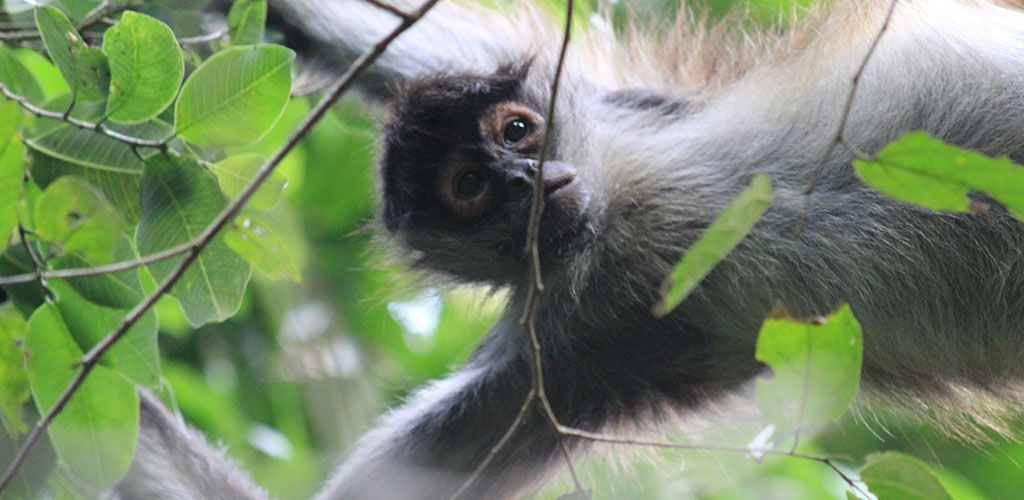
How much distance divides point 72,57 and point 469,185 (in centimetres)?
135

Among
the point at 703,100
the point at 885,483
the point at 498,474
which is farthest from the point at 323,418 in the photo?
the point at 885,483

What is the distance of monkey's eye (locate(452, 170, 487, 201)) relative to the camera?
3.18 m

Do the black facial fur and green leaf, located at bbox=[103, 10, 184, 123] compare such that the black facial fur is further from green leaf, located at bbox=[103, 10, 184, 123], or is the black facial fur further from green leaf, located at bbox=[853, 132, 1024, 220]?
green leaf, located at bbox=[853, 132, 1024, 220]

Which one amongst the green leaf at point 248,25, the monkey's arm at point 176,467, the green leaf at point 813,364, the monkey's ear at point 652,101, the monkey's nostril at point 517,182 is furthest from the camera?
the monkey's ear at point 652,101

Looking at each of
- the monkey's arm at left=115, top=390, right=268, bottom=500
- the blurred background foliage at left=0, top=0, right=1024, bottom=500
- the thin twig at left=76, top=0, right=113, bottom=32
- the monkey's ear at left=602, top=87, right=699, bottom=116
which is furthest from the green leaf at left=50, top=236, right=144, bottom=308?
the monkey's ear at left=602, top=87, right=699, bottom=116

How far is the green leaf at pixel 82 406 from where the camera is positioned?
2160mm

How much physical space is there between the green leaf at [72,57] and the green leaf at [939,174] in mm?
1609

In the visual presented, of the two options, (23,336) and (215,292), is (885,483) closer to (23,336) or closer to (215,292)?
(215,292)

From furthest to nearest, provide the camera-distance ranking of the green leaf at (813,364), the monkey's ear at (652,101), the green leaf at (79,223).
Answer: the monkey's ear at (652,101) → the green leaf at (79,223) → the green leaf at (813,364)

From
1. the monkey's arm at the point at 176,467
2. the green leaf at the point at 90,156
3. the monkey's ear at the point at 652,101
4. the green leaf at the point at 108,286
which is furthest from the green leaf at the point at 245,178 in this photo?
the monkey's ear at the point at 652,101

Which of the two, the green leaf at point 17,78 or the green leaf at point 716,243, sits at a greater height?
the green leaf at point 716,243

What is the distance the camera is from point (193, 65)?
110 inches

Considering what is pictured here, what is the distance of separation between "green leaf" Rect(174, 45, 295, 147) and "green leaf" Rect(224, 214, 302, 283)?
191 mm

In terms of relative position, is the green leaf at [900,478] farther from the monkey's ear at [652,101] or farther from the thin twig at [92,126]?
the monkey's ear at [652,101]
